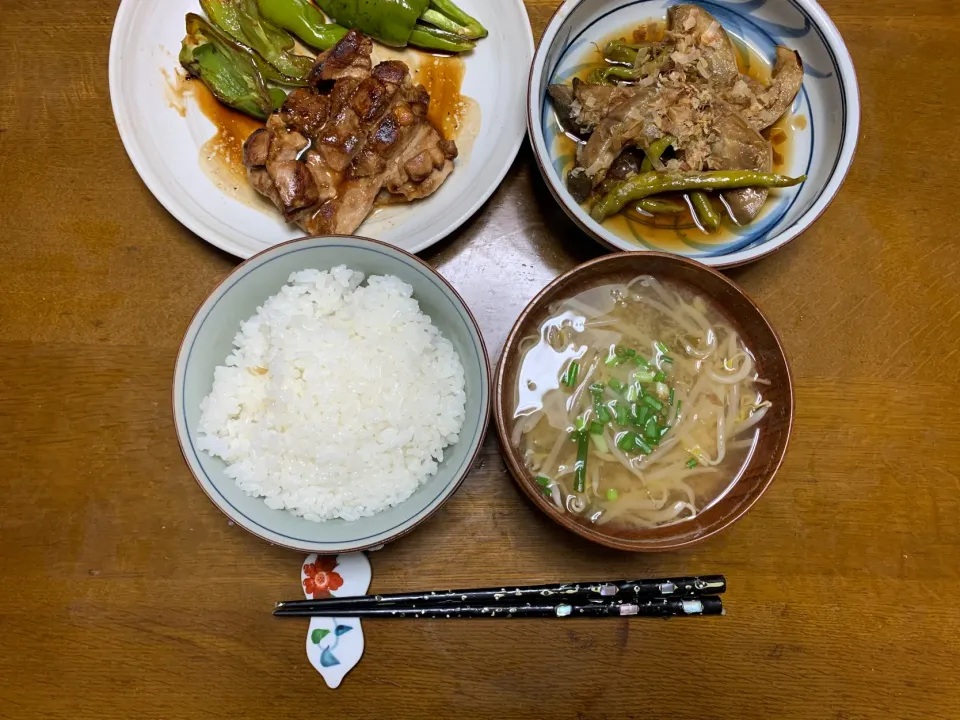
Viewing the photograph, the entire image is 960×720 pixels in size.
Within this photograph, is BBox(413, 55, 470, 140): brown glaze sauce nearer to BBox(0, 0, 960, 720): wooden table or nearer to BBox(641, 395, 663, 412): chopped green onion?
BBox(0, 0, 960, 720): wooden table

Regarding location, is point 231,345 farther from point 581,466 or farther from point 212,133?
point 581,466

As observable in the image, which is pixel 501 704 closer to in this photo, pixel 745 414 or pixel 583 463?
pixel 583 463

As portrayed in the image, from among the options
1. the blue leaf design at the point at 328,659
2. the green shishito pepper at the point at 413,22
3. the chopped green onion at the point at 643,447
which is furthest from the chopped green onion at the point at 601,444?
the green shishito pepper at the point at 413,22

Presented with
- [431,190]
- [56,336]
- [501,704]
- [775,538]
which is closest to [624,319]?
[431,190]

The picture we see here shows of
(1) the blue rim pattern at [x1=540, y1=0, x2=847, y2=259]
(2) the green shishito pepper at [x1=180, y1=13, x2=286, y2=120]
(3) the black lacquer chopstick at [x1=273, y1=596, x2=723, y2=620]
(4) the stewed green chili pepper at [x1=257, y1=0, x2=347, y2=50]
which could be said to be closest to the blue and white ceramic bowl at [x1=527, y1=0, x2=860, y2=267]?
(1) the blue rim pattern at [x1=540, y1=0, x2=847, y2=259]

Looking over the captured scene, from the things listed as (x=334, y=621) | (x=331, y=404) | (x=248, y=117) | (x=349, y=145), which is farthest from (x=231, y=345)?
(x=334, y=621)
